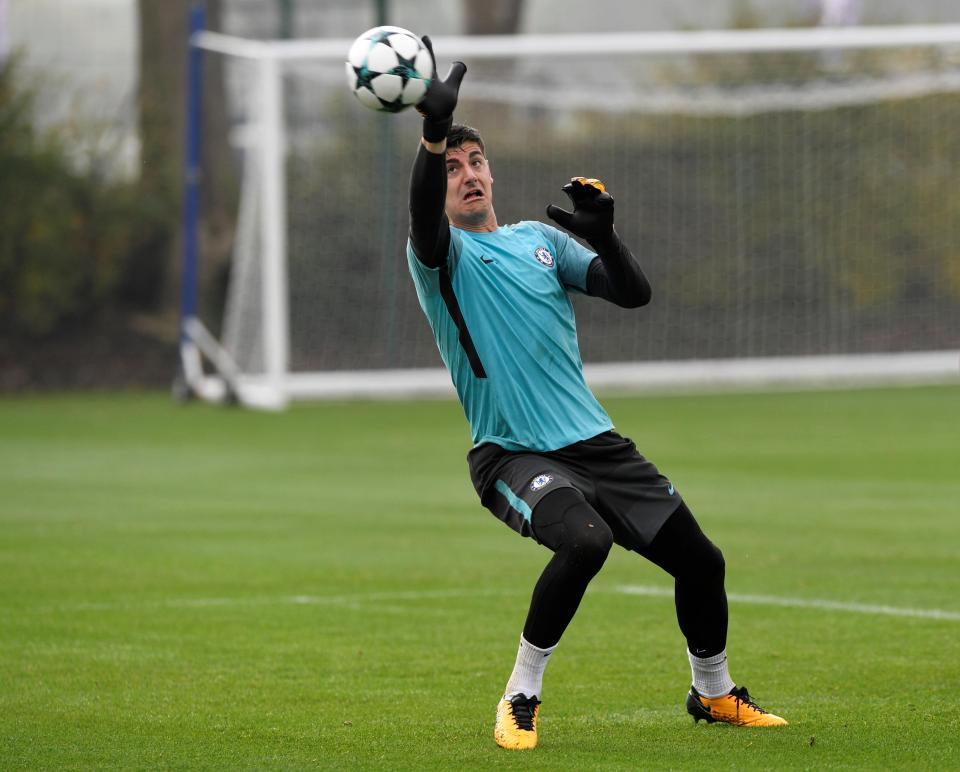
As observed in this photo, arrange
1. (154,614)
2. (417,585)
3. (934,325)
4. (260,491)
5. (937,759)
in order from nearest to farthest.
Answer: (937,759)
(154,614)
(417,585)
(260,491)
(934,325)

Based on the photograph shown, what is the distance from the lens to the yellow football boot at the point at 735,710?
21.3ft

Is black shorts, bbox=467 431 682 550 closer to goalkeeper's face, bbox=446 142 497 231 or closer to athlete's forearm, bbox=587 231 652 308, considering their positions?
athlete's forearm, bbox=587 231 652 308

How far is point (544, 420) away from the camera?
6.45 meters

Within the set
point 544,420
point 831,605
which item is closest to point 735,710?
point 544,420

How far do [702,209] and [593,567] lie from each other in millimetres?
19147

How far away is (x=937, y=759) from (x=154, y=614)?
15.2ft

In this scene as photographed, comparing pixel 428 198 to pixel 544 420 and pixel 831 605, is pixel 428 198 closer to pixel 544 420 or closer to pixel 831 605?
pixel 544 420

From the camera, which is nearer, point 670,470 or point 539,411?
point 539,411

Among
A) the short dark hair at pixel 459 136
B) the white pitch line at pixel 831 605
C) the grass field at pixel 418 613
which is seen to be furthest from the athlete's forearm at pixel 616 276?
the white pitch line at pixel 831 605

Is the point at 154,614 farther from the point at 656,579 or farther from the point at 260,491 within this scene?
the point at 260,491

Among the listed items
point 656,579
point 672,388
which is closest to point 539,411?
point 656,579

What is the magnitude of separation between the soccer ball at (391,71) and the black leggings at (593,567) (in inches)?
58.1

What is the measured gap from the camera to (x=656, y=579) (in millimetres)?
10469

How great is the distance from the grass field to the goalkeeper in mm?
337
